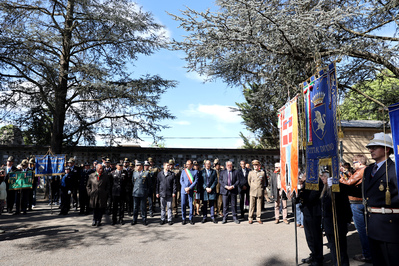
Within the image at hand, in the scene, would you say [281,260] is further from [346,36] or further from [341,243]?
[346,36]

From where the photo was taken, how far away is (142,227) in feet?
29.2

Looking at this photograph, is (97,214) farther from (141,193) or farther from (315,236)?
(315,236)

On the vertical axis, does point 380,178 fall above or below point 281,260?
above

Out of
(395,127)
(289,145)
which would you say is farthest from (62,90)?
(395,127)

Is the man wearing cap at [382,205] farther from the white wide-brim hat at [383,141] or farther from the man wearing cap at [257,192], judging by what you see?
the man wearing cap at [257,192]

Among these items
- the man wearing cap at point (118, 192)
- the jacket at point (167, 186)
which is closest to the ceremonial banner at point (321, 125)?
the jacket at point (167, 186)

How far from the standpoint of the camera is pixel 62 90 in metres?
15.1

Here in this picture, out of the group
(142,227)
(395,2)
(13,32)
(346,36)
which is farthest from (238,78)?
(13,32)

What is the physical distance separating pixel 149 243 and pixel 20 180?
280 inches

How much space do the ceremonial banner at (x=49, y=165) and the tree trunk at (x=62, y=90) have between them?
131 inches

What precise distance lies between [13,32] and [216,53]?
9.88 m

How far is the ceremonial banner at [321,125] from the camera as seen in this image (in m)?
4.31

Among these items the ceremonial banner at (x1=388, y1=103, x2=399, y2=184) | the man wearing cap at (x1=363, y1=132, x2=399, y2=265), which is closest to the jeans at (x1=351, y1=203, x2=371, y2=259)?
the man wearing cap at (x1=363, y1=132, x2=399, y2=265)

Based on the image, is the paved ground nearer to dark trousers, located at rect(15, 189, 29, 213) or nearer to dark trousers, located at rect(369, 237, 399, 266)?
dark trousers, located at rect(15, 189, 29, 213)
